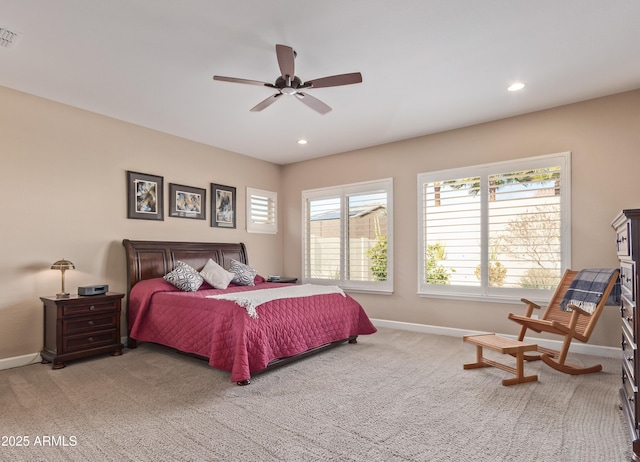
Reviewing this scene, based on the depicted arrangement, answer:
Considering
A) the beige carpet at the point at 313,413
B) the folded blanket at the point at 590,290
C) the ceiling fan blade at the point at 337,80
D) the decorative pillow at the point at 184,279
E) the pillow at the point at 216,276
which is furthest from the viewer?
the pillow at the point at 216,276

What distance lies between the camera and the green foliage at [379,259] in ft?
18.1

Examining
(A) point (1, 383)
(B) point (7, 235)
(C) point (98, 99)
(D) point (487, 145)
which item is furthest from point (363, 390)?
(C) point (98, 99)

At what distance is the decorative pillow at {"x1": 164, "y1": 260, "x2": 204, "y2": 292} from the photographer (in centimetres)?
432

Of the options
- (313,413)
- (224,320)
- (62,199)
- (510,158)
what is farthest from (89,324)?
(510,158)

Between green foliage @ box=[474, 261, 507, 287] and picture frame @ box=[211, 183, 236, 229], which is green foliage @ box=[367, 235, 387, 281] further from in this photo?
picture frame @ box=[211, 183, 236, 229]

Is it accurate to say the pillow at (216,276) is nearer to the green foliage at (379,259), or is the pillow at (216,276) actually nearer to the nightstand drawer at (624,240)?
the green foliage at (379,259)

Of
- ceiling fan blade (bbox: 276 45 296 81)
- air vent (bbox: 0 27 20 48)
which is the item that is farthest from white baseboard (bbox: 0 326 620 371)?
ceiling fan blade (bbox: 276 45 296 81)

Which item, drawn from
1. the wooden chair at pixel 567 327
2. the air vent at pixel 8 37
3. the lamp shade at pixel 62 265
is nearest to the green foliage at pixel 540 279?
the wooden chair at pixel 567 327

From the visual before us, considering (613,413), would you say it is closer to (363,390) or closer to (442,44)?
(363,390)

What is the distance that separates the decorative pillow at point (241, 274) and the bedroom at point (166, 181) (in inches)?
28.4

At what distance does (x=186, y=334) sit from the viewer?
3551 mm

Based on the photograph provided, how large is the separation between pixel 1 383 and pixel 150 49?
3127mm

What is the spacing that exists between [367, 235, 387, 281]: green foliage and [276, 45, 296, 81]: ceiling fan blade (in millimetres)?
3196

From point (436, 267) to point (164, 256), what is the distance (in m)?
3.69
